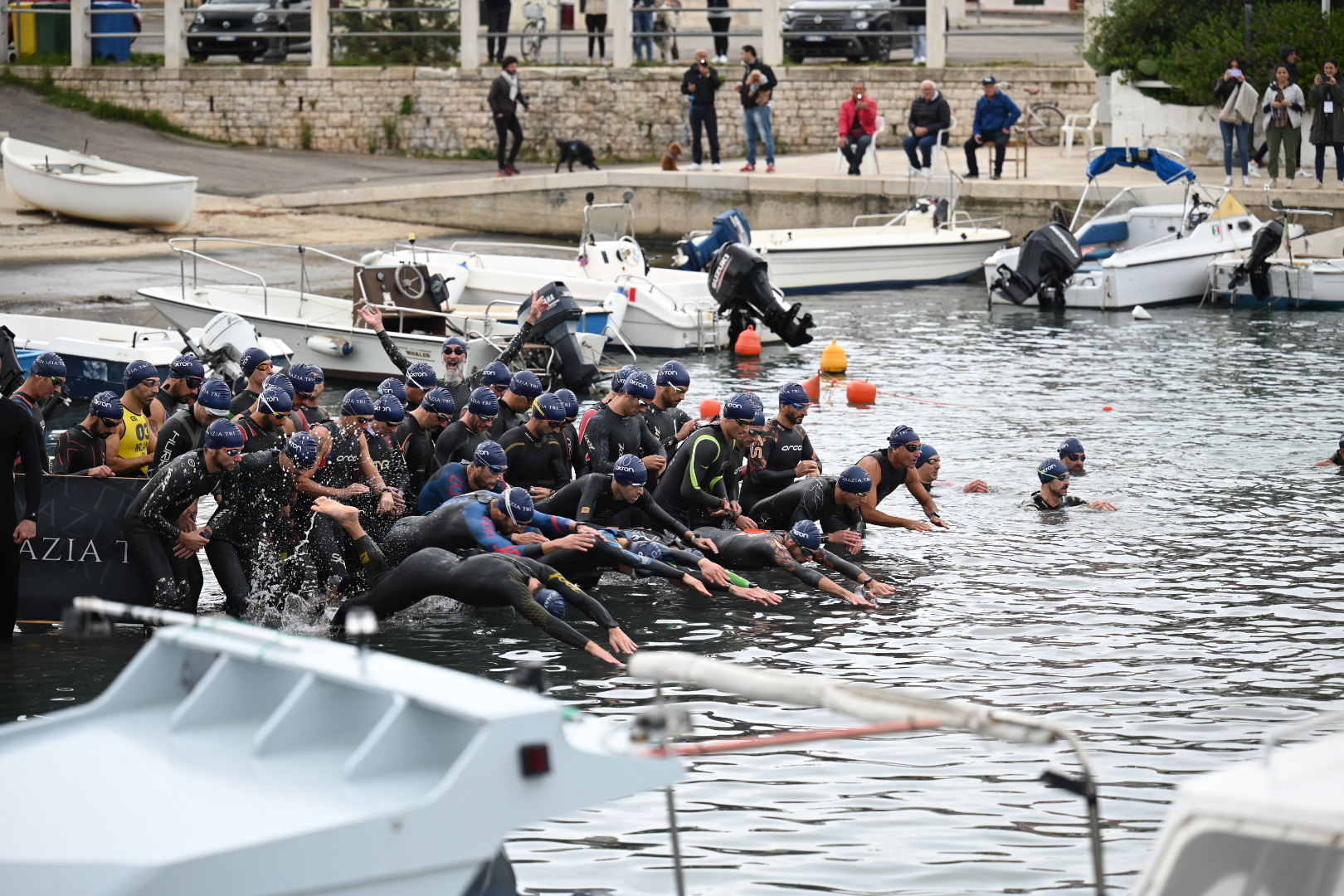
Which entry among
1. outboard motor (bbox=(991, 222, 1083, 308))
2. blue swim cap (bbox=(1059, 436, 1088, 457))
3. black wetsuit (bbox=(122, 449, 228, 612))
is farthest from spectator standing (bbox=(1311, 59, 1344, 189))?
black wetsuit (bbox=(122, 449, 228, 612))

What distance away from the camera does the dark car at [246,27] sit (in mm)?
32031

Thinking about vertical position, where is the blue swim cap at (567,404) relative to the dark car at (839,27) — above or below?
below

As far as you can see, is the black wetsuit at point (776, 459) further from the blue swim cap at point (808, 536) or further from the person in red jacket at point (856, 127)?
the person in red jacket at point (856, 127)

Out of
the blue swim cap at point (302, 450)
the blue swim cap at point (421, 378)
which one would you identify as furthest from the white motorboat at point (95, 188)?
the blue swim cap at point (302, 450)

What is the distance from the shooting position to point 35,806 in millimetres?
4219

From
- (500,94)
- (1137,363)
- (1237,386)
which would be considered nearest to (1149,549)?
(1237,386)

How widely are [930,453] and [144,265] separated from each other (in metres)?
16.2

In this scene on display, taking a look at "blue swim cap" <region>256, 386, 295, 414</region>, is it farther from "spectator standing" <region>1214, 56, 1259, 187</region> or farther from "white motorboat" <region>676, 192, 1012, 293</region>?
"spectator standing" <region>1214, 56, 1259, 187</region>

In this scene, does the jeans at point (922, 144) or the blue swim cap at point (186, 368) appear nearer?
the blue swim cap at point (186, 368)

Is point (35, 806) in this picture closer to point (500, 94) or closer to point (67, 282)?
point (67, 282)

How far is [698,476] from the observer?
11.2 m

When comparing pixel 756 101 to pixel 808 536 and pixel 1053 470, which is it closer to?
pixel 1053 470

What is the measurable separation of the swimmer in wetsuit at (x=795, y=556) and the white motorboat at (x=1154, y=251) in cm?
1375

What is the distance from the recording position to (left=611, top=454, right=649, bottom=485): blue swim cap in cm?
1014
